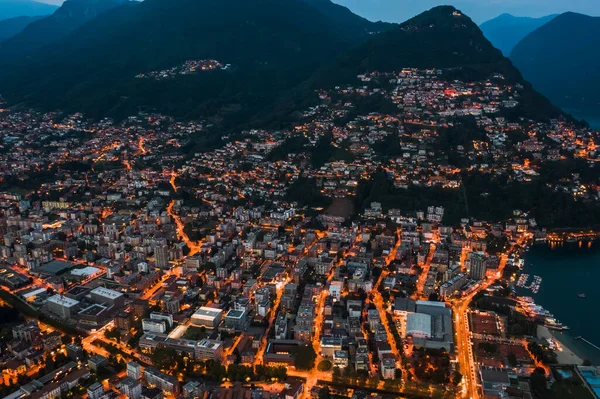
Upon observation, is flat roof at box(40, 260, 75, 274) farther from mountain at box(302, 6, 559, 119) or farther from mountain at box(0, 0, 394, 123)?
mountain at box(302, 6, 559, 119)

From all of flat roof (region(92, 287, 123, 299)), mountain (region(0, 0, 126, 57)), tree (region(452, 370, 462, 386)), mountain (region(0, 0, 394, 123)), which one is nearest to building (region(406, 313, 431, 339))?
tree (region(452, 370, 462, 386))

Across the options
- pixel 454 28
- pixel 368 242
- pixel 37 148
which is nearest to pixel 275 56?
pixel 454 28

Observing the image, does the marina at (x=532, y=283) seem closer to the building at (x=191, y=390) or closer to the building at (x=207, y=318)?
the building at (x=207, y=318)

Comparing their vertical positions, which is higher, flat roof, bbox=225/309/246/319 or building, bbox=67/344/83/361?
flat roof, bbox=225/309/246/319

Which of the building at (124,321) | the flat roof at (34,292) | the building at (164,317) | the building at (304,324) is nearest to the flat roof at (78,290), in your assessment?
the flat roof at (34,292)

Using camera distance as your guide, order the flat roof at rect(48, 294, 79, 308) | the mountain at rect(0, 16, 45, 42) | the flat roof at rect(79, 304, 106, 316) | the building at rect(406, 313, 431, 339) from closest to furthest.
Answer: the building at rect(406, 313, 431, 339) → the flat roof at rect(79, 304, 106, 316) → the flat roof at rect(48, 294, 79, 308) → the mountain at rect(0, 16, 45, 42)

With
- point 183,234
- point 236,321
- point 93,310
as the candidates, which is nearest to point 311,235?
point 183,234

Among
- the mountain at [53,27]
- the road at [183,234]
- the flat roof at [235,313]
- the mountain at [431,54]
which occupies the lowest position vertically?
the flat roof at [235,313]
